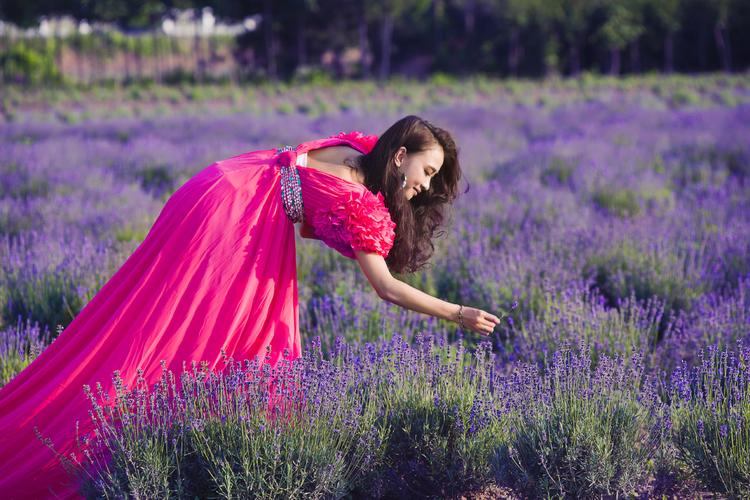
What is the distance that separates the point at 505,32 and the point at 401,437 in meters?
38.3

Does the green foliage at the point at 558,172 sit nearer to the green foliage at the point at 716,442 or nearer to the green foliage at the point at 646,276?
the green foliage at the point at 646,276

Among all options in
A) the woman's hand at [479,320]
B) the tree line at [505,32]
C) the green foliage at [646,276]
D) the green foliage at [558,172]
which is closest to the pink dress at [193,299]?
the woman's hand at [479,320]

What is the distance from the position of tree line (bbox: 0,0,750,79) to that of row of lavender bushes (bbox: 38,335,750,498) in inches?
1311

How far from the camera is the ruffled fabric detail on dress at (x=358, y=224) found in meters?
2.54

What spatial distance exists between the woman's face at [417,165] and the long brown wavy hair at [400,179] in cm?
2

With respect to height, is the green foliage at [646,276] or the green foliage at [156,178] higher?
the green foliage at [156,178]

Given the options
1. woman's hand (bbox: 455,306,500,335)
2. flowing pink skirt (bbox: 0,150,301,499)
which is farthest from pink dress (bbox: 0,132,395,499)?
woman's hand (bbox: 455,306,500,335)

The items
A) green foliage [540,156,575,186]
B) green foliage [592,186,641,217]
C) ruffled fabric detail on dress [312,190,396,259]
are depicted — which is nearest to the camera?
ruffled fabric detail on dress [312,190,396,259]

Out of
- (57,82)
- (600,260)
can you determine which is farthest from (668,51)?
(600,260)

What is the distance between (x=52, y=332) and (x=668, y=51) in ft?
120

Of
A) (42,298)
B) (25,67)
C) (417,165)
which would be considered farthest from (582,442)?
(25,67)

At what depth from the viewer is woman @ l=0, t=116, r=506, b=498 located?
2598 millimetres

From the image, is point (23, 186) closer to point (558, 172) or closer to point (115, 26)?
point (558, 172)

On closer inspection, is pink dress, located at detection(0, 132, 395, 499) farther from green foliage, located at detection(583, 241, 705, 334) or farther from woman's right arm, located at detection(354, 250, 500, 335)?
green foliage, located at detection(583, 241, 705, 334)
